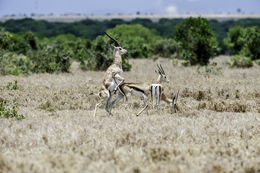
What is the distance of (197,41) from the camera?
2622 centimetres

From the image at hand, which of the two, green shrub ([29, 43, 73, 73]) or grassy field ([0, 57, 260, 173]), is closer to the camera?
grassy field ([0, 57, 260, 173])

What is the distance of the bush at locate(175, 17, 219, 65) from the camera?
2625 centimetres

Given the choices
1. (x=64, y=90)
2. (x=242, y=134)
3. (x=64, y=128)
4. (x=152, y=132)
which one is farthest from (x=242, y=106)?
(x=64, y=90)

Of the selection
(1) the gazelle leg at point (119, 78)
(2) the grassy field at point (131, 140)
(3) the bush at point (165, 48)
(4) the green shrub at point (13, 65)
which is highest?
(1) the gazelle leg at point (119, 78)

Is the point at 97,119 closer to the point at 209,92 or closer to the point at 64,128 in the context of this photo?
the point at 64,128

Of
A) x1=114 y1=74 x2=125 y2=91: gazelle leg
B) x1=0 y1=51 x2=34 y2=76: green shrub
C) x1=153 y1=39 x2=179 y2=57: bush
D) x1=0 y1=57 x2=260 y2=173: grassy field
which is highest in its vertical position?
x1=114 y1=74 x2=125 y2=91: gazelle leg

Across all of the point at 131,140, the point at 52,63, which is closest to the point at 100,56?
the point at 52,63

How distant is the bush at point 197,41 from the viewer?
26.2 meters

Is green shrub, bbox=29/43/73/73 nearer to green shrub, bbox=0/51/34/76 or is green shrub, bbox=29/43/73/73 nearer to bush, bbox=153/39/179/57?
green shrub, bbox=0/51/34/76

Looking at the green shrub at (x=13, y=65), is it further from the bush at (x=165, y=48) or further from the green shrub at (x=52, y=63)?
the bush at (x=165, y=48)

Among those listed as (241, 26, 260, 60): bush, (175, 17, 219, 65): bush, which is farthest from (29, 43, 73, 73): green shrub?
(241, 26, 260, 60): bush

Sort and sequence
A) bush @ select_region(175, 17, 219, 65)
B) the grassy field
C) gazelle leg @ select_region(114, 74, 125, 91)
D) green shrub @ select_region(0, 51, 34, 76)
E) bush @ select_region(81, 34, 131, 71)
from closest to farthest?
the grassy field, gazelle leg @ select_region(114, 74, 125, 91), green shrub @ select_region(0, 51, 34, 76), bush @ select_region(81, 34, 131, 71), bush @ select_region(175, 17, 219, 65)

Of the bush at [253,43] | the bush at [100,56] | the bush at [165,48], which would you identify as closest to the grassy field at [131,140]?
the bush at [100,56]

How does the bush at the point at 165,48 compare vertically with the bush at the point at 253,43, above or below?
below
